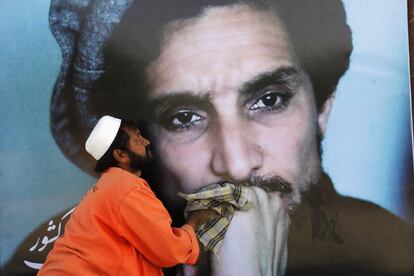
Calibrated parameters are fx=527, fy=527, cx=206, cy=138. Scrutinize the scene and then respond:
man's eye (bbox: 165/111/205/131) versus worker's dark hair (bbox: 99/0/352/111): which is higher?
worker's dark hair (bbox: 99/0/352/111)

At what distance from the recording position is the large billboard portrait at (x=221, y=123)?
2.89 meters

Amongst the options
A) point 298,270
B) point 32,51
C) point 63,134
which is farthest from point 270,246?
point 32,51

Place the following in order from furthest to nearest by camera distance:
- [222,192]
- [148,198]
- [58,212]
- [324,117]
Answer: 1. [324,117]
2. [58,212]
3. [222,192]
4. [148,198]

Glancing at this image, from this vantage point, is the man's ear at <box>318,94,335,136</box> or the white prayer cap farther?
the man's ear at <box>318,94,335,136</box>

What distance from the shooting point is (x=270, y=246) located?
2.97 m

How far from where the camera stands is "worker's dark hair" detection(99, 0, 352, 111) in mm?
2938

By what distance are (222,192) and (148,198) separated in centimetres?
57

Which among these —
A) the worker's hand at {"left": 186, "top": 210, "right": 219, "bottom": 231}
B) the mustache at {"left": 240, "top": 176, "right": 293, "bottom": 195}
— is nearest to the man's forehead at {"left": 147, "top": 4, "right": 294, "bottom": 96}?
the mustache at {"left": 240, "top": 176, "right": 293, "bottom": 195}

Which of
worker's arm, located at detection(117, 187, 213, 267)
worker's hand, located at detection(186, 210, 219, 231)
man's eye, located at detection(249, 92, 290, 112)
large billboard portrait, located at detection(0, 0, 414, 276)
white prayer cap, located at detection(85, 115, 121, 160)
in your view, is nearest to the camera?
worker's arm, located at detection(117, 187, 213, 267)

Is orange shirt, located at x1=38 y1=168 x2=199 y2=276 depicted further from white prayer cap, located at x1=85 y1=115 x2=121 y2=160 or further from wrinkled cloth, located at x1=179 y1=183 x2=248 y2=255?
wrinkled cloth, located at x1=179 y1=183 x2=248 y2=255

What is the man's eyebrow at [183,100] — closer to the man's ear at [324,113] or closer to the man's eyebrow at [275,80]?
the man's eyebrow at [275,80]

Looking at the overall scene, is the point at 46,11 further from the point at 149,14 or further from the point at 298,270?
the point at 298,270

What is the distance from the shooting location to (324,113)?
3107 mm

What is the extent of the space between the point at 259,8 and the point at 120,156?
1.26 metres
